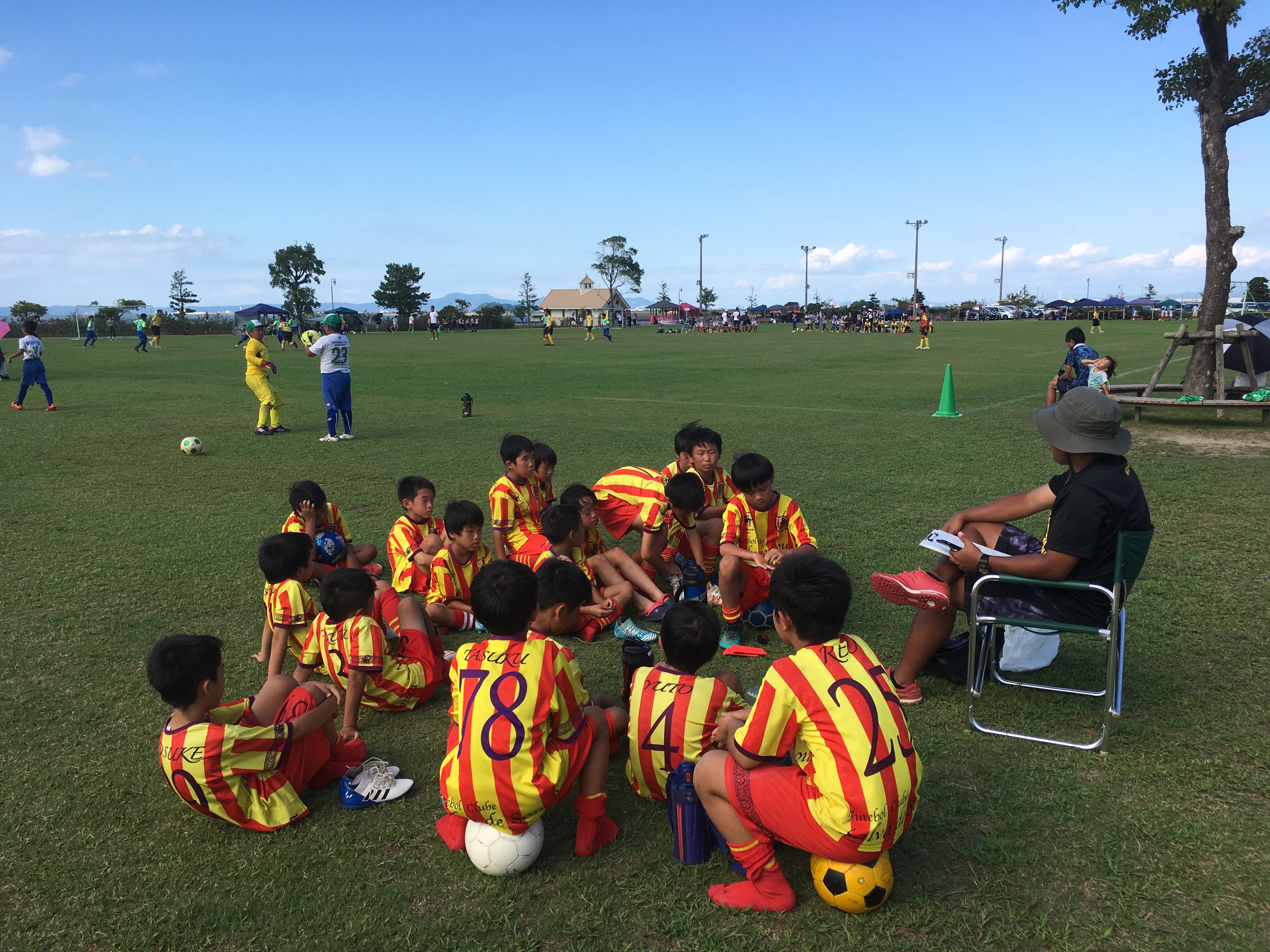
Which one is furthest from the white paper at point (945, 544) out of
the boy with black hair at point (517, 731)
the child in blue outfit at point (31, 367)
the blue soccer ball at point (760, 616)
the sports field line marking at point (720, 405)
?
the child in blue outfit at point (31, 367)

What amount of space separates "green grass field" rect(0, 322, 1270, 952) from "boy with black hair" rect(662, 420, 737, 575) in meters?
1.10

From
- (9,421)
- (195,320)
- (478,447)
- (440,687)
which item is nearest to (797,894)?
(440,687)

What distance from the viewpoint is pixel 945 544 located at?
4000mm

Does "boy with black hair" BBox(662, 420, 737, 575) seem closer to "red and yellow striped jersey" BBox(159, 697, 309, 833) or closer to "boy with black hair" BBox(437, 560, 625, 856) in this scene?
"boy with black hair" BBox(437, 560, 625, 856)

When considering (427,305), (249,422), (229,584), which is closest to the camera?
(229,584)

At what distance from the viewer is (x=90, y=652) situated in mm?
4855

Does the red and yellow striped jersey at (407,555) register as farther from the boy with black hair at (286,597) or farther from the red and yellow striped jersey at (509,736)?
the red and yellow striped jersey at (509,736)

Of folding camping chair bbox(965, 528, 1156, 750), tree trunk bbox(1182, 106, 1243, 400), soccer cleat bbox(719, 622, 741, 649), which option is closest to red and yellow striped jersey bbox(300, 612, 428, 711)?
soccer cleat bbox(719, 622, 741, 649)

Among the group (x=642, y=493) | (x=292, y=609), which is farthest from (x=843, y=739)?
(x=642, y=493)

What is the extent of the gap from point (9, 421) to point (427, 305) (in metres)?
83.9

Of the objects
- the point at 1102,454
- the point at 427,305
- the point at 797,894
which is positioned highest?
the point at 427,305

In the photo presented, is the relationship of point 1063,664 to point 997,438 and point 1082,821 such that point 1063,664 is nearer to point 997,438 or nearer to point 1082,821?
point 1082,821

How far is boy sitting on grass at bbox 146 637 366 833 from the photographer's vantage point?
120 inches

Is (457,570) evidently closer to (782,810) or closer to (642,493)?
(642,493)
